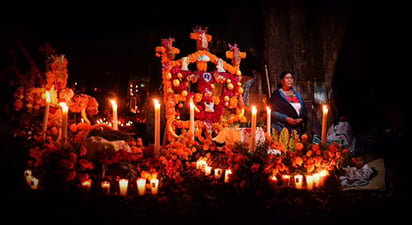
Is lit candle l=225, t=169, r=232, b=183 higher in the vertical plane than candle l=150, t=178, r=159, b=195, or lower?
higher

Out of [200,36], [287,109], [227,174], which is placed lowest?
[227,174]

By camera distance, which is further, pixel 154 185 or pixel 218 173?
pixel 218 173

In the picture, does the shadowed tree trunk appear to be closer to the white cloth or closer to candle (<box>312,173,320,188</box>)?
the white cloth

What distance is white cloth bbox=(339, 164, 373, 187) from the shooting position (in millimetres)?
5025

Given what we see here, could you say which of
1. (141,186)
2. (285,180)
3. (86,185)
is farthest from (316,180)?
(86,185)

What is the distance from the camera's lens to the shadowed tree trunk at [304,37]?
724cm

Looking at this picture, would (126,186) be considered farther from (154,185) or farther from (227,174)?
(227,174)

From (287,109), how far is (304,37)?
7.77 feet

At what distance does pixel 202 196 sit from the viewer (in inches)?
144

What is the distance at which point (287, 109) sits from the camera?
5.64m

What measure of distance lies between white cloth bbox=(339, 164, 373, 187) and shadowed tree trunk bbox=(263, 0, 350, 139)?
88.2 inches

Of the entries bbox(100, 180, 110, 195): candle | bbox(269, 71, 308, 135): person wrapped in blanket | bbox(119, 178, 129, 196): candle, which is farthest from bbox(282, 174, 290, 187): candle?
bbox(269, 71, 308, 135): person wrapped in blanket

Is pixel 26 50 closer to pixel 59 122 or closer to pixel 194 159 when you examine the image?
pixel 59 122

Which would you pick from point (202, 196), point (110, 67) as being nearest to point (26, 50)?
point (202, 196)
